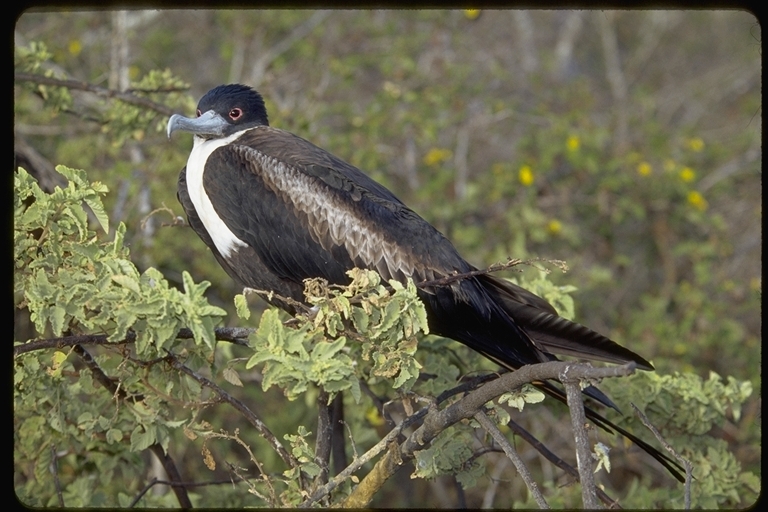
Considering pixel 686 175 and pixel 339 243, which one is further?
pixel 686 175

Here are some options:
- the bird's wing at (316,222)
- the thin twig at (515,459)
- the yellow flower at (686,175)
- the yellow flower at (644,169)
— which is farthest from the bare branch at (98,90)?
the yellow flower at (686,175)

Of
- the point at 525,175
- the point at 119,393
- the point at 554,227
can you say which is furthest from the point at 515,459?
the point at 525,175

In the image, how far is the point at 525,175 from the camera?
15.6ft

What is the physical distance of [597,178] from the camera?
5.09 m

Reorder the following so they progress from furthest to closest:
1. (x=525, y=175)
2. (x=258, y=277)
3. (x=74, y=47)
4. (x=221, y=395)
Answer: (x=74, y=47) < (x=525, y=175) < (x=258, y=277) < (x=221, y=395)

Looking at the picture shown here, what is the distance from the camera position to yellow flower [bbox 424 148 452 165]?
194 inches

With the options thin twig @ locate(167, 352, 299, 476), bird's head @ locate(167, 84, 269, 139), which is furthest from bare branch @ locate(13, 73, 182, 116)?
thin twig @ locate(167, 352, 299, 476)

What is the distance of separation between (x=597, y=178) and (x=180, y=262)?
7.54 ft

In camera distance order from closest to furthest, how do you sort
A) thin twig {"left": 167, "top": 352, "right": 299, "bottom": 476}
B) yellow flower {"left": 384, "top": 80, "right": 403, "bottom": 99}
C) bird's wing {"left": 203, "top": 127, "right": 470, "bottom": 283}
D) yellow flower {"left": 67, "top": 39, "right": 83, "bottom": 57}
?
thin twig {"left": 167, "top": 352, "right": 299, "bottom": 476} → bird's wing {"left": 203, "top": 127, "right": 470, "bottom": 283} → yellow flower {"left": 384, "top": 80, "right": 403, "bottom": 99} → yellow flower {"left": 67, "top": 39, "right": 83, "bottom": 57}

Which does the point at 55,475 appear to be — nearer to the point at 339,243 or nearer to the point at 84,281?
the point at 84,281

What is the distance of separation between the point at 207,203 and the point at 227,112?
1.30 ft

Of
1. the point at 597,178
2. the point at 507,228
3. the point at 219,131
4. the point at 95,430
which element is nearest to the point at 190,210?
the point at 219,131

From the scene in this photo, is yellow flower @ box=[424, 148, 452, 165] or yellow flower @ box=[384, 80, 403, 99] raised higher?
yellow flower @ box=[384, 80, 403, 99]

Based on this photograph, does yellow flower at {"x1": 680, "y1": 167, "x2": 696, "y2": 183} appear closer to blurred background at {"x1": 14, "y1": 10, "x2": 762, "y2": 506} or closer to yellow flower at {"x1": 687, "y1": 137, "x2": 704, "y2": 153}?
blurred background at {"x1": 14, "y1": 10, "x2": 762, "y2": 506}
